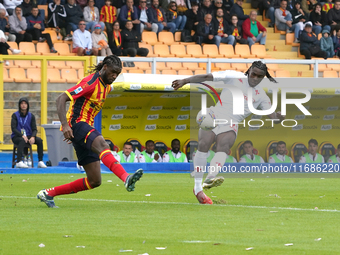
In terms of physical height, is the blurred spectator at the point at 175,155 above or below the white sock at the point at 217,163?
below

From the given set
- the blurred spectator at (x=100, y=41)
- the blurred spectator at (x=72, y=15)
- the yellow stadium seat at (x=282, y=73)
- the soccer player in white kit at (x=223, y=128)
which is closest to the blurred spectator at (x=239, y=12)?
the yellow stadium seat at (x=282, y=73)

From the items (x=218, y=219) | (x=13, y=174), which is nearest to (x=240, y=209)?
(x=218, y=219)

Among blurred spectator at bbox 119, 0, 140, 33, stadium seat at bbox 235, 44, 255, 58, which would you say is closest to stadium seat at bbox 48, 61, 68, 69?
blurred spectator at bbox 119, 0, 140, 33

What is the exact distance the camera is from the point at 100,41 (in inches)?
805

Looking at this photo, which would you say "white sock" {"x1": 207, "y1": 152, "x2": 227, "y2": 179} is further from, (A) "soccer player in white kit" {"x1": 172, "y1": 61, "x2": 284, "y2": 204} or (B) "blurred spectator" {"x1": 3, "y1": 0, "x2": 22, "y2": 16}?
(B) "blurred spectator" {"x1": 3, "y1": 0, "x2": 22, "y2": 16}

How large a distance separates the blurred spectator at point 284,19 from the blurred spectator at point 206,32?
3.99 meters

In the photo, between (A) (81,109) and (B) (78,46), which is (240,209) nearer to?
(A) (81,109)

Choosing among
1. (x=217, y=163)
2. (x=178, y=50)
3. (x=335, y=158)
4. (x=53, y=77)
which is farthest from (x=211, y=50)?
(x=217, y=163)

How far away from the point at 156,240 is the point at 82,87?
9.15 ft

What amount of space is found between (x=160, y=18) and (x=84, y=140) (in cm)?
1616

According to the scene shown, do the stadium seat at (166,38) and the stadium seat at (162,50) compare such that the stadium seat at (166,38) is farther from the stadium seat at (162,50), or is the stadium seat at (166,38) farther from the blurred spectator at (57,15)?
the blurred spectator at (57,15)

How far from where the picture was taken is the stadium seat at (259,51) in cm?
2388

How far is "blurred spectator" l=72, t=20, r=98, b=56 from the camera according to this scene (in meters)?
20.4

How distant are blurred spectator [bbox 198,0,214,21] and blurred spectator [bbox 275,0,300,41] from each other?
3747 mm
